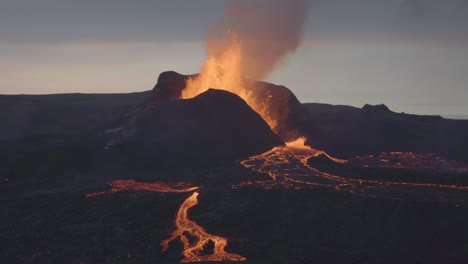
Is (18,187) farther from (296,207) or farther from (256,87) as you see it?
(256,87)

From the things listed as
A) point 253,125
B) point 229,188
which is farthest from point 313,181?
point 253,125

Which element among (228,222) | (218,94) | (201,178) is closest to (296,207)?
(228,222)

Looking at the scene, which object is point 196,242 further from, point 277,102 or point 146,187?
point 277,102

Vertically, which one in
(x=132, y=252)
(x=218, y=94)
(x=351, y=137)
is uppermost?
(x=218, y=94)

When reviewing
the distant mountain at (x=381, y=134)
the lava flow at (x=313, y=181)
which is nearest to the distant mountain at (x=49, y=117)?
the lava flow at (x=313, y=181)

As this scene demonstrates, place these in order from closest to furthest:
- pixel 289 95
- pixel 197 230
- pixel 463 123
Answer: pixel 197 230 < pixel 289 95 < pixel 463 123

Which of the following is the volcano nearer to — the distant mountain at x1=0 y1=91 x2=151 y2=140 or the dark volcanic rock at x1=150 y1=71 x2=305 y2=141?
the dark volcanic rock at x1=150 y1=71 x2=305 y2=141

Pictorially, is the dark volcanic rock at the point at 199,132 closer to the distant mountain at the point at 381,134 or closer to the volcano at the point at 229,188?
the volcano at the point at 229,188

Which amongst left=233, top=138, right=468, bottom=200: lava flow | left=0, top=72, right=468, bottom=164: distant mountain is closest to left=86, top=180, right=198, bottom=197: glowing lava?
left=233, top=138, right=468, bottom=200: lava flow
